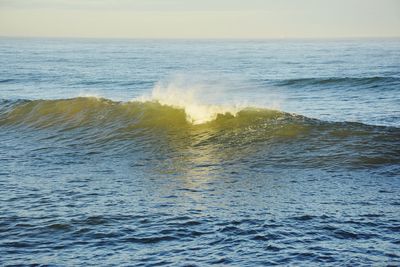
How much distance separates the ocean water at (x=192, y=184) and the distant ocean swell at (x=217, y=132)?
0.05 metres

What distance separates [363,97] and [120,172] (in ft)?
56.0

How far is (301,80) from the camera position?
109 ft

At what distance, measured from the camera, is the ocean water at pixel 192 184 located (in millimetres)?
6516

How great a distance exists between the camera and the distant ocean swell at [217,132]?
11.5 m

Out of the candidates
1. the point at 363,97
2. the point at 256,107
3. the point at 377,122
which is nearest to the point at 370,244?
the point at 256,107

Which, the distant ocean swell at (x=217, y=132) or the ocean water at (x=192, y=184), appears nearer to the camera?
the ocean water at (x=192, y=184)

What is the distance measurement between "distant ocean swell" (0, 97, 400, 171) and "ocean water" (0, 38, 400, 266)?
48 millimetres

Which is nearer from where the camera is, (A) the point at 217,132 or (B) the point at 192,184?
(B) the point at 192,184

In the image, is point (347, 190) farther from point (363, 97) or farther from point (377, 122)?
point (363, 97)

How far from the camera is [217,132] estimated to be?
47.2 ft

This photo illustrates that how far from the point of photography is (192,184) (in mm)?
9586

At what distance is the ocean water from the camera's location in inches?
257

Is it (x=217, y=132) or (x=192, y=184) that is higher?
(x=217, y=132)

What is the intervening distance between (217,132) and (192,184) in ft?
16.2
